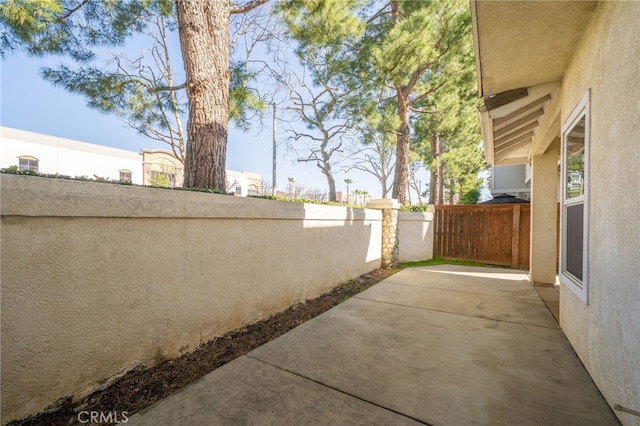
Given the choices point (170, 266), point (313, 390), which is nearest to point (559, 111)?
point (313, 390)

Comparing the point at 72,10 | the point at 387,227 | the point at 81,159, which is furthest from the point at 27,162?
the point at 387,227

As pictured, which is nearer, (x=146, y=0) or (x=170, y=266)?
(x=170, y=266)

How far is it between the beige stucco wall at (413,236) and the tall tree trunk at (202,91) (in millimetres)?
5594

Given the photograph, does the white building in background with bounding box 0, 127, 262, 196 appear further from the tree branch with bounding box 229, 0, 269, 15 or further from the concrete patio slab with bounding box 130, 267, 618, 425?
the concrete patio slab with bounding box 130, 267, 618, 425

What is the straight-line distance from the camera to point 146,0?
16.1ft

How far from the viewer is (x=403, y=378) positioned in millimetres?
2270

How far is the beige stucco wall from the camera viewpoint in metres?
7.78

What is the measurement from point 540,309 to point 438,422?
3.27 m

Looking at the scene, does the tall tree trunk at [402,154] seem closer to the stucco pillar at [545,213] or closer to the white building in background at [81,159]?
the stucco pillar at [545,213]

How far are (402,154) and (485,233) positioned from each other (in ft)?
11.3

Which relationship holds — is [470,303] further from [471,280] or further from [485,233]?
[485,233]

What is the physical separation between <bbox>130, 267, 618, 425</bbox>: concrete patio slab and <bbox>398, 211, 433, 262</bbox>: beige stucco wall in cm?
413

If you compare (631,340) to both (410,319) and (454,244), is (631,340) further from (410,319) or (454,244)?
(454,244)

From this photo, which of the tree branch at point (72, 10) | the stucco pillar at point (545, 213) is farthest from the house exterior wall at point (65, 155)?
the stucco pillar at point (545, 213)
